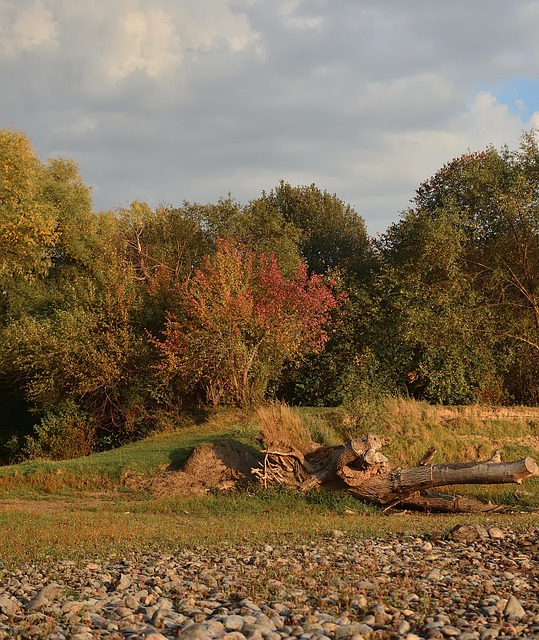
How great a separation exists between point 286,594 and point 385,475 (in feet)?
39.5

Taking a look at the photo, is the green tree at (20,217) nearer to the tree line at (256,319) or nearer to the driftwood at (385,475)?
the tree line at (256,319)

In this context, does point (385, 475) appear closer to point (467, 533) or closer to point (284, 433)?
point (284, 433)

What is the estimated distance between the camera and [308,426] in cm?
2550

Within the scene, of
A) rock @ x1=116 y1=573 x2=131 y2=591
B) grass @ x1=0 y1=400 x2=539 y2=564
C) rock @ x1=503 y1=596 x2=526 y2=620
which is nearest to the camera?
rock @ x1=503 y1=596 x2=526 y2=620

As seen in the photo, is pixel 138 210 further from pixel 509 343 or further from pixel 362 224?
pixel 509 343

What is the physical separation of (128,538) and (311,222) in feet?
147

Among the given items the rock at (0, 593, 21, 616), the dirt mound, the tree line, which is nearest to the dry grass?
the dirt mound

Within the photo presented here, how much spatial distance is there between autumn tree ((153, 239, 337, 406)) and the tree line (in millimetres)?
75

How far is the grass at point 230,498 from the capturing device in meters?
14.6

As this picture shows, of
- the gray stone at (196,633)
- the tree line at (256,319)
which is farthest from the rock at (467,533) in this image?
the tree line at (256,319)

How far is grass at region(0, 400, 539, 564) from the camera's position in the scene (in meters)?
14.6

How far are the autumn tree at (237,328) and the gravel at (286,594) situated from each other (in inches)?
720

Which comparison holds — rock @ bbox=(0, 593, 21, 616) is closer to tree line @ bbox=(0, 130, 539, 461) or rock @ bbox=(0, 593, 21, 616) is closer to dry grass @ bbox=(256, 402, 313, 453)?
dry grass @ bbox=(256, 402, 313, 453)

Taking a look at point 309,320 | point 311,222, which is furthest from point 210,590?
point 311,222
